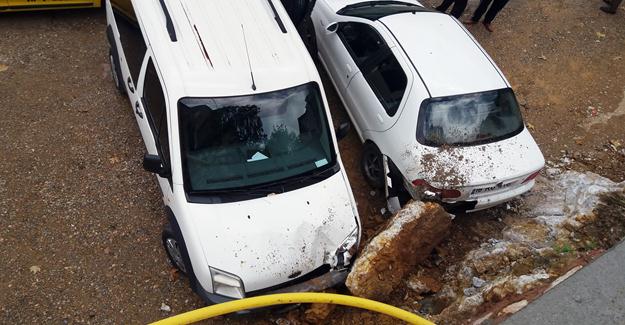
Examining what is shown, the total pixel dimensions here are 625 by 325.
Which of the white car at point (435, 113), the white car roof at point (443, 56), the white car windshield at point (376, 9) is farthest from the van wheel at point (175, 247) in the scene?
the white car windshield at point (376, 9)

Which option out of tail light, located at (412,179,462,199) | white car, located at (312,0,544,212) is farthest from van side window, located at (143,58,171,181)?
tail light, located at (412,179,462,199)

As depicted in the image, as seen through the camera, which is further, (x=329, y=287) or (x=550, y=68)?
(x=550, y=68)

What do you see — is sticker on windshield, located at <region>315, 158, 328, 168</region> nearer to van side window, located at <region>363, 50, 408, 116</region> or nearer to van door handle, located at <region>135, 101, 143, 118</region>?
van side window, located at <region>363, 50, 408, 116</region>

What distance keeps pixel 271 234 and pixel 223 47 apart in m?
1.88

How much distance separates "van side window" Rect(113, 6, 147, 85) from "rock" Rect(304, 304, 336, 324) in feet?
10.1

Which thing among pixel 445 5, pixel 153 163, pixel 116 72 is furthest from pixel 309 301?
pixel 445 5

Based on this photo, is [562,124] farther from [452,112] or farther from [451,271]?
[451,271]

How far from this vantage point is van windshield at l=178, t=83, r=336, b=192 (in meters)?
4.50

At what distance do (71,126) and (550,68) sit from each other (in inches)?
304

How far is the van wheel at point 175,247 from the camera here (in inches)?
176

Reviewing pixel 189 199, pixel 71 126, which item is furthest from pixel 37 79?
pixel 189 199

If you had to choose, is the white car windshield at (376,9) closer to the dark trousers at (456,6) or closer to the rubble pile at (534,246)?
the dark trousers at (456,6)

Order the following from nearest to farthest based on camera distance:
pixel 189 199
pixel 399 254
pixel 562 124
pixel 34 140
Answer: pixel 189 199 → pixel 399 254 → pixel 34 140 → pixel 562 124

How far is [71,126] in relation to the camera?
626 centimetres
